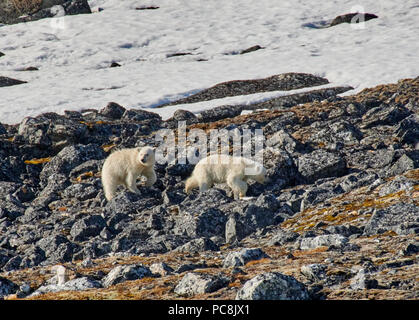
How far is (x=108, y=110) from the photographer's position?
26.2 metres

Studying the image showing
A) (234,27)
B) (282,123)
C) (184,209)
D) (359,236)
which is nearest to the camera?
(359,236)

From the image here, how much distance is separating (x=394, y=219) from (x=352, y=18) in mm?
38757

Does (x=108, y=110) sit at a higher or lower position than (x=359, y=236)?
lower

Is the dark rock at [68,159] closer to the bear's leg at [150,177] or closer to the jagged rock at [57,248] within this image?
the bear's leg at [150,177]

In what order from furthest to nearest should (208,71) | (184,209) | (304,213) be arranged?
(208,71), (184,209), (304,213)

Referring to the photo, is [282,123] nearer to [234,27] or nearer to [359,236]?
[359,236]

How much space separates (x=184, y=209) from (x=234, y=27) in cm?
3550

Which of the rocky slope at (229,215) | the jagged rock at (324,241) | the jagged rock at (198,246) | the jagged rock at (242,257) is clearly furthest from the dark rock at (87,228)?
the jagged rock at (324,241)

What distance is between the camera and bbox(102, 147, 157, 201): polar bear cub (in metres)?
17.0

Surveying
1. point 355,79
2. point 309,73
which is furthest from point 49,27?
point 355,79

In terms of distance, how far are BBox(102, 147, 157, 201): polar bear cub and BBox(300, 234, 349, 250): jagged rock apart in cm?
812

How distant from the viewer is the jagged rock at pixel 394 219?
9644 mm
